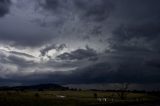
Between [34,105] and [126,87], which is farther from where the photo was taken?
[126,87]

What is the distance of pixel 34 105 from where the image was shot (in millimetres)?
83812

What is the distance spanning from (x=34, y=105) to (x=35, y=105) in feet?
0.88

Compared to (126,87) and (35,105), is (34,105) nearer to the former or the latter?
(35,105)

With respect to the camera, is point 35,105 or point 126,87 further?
point 126,87

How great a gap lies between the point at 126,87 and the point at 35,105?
11571 centimetres

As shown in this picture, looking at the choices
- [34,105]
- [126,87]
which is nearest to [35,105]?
[34,105]

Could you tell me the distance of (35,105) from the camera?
83.8m

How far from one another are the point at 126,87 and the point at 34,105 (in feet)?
380

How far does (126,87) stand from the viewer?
193 m
